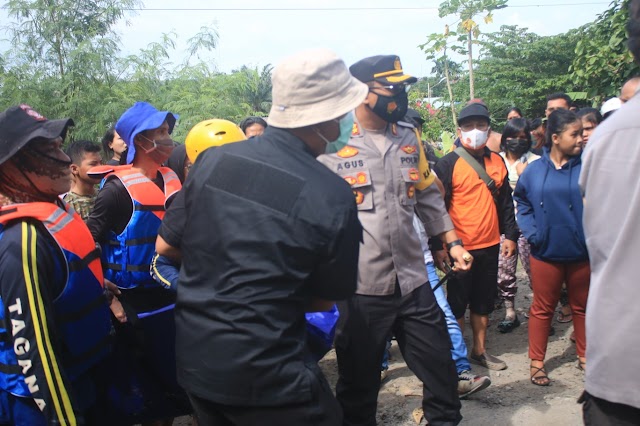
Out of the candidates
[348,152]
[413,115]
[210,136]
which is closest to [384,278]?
[348,152]


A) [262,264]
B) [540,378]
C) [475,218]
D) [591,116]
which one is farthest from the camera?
[591,116]

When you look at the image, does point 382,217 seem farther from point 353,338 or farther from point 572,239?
point 572,239

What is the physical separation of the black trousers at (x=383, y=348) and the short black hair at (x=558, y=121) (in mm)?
2007

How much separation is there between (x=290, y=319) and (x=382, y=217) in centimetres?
134

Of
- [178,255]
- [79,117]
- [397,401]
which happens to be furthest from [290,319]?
[79,117]

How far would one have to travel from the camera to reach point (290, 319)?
1.83 metres

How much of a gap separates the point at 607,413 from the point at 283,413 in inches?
41.3

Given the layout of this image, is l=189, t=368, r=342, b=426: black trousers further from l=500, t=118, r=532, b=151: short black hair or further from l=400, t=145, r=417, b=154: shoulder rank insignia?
l=500, t=118, r=532, b=151: short black hair

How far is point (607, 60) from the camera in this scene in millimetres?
7707

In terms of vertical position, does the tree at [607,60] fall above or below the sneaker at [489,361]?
above

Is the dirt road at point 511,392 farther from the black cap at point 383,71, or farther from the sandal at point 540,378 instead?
the black cap at point 383,71

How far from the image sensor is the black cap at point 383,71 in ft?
10.1

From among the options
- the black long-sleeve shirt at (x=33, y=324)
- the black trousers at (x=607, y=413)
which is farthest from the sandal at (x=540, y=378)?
the black long-sleeve shirt at (x=33, y=324)

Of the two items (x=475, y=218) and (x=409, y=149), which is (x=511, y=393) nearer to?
(x=475, y=218)
